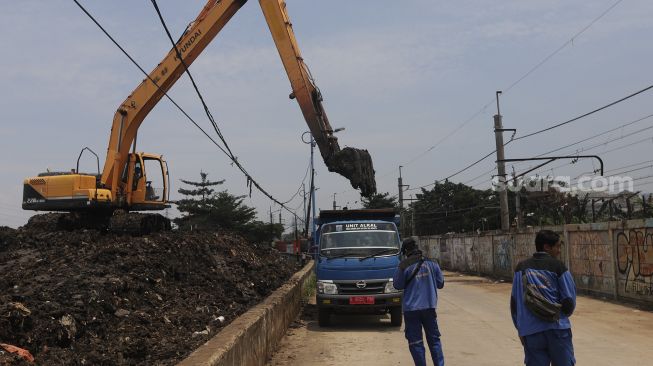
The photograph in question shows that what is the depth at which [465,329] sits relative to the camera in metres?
11.4

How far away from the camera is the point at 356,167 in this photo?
44.0 ft

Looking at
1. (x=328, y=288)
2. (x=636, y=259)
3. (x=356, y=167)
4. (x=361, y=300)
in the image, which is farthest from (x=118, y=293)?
(x=636, y=259)

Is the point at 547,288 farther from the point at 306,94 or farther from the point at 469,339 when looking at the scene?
the point at 306,94

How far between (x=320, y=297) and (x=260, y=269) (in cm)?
549

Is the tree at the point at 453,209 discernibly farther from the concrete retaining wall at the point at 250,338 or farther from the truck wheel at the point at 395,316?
the concrete retaining wall at the point at 250,338

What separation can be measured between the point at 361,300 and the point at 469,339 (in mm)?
2304

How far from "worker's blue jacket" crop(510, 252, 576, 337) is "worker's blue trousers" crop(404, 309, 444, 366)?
2002mm

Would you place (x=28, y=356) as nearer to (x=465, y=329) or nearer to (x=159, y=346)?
(x=159, y=346)

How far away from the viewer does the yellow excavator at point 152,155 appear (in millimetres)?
13969

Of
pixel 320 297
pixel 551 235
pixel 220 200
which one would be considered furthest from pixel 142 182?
pixel 220 200

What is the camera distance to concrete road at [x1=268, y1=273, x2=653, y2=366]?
845 cm

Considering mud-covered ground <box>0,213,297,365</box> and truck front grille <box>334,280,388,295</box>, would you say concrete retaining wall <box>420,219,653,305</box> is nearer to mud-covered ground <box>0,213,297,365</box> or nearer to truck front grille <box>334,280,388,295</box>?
truck front grille <box>334,280,388,295</box>

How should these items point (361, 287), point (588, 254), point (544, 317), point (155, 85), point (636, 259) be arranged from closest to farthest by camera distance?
point (544, 317)
point (361, 287)
point (636, 259)
point (155, 85)
point (588, 254)

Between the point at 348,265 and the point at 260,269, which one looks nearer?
the point at 348,265
